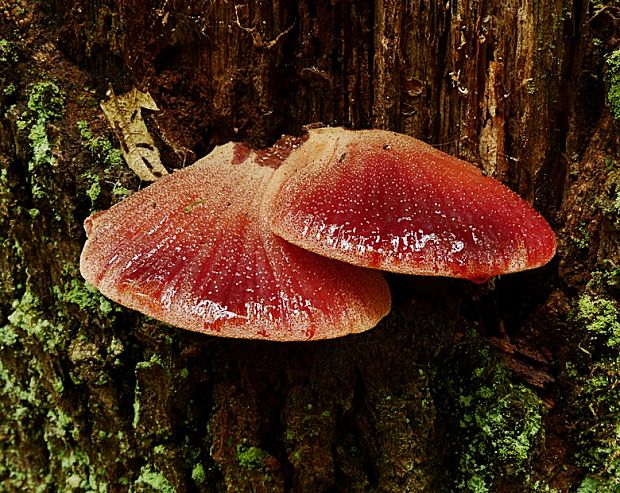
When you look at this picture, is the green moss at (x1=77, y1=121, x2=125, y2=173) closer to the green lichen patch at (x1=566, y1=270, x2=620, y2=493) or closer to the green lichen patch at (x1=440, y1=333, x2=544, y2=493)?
the green lichen patch at (x1=440, y1=333, x2=544, y2=493)

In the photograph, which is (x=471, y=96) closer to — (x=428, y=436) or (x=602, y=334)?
(x=602, y=334)

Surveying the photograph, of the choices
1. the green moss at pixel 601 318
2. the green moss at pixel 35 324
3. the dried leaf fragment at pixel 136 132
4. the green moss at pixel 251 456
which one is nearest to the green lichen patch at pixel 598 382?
the green moss at pixel 601 318

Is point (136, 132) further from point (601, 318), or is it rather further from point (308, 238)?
point (601, 318)

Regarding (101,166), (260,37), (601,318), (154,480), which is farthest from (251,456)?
(260,37)

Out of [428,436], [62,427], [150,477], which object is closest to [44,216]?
[62,427]

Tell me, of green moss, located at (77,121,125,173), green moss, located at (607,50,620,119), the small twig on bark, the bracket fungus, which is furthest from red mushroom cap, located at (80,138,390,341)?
green moss, located at (607,50,620,119)
